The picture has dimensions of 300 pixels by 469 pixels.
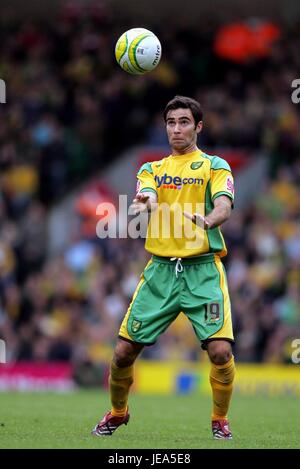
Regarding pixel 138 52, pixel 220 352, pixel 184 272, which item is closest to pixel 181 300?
pixel 184 272

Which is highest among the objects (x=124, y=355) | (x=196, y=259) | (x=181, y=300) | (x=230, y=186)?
(x=230, y=186)

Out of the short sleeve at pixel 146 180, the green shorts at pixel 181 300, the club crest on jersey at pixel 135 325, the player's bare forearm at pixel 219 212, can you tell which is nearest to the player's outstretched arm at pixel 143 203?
the short sleeve at pixel 146 180

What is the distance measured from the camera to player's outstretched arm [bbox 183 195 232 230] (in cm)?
838

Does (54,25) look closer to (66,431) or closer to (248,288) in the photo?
(248,288)

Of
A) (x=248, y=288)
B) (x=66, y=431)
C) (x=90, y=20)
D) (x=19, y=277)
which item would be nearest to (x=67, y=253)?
(x=19, y=277)

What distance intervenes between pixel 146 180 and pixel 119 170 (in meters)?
13.1

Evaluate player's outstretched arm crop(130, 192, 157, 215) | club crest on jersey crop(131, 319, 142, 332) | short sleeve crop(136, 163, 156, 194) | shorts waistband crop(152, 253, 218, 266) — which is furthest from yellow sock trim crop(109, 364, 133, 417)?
short sleeve crop(136, 163, 156, 194)

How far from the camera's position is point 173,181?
902 cm

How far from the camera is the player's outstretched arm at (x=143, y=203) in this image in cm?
845

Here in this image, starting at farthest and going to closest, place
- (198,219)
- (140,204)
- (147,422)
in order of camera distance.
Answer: (147,422)
(140,204)
(198,219)

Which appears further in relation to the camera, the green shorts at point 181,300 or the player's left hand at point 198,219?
the green shorts at point 181,300

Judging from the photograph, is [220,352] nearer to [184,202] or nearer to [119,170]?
[184,202]

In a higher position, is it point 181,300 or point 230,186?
point 230,186

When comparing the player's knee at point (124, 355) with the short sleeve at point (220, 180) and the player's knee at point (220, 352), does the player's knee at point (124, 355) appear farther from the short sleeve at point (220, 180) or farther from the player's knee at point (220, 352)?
the short sleeve at point (220, 180)
